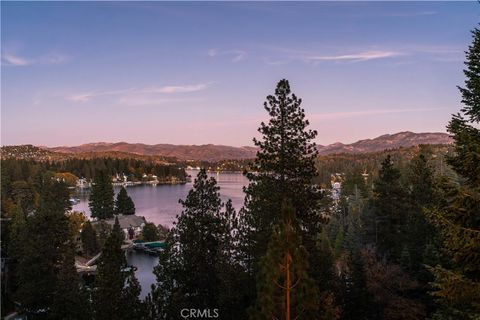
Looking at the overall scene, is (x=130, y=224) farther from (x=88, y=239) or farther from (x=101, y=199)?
(x=88, y=239)

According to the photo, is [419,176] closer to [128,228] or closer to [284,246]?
[284,246]

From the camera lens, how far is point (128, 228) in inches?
2229

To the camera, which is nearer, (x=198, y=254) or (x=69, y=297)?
(x=198, y=254)

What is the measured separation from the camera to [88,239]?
44625 millimetres

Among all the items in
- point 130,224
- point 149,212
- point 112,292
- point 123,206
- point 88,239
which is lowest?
point 149,212

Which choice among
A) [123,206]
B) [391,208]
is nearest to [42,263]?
[391,208]

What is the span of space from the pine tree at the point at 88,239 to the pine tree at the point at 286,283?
132ft

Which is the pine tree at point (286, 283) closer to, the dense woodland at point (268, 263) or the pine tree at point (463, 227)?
the dense woodland at point (268, 263)

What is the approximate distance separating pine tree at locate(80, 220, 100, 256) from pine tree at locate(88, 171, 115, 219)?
14.9m

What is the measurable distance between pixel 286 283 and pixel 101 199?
56079mm

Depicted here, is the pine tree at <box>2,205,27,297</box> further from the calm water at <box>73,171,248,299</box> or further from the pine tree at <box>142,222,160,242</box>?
the pine tree at <box>142,222,160,242</box>

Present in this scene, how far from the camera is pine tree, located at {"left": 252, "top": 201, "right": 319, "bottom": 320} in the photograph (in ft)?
24.8

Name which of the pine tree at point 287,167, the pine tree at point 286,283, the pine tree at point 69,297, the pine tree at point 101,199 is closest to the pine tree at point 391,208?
the pine tree at point 287,167

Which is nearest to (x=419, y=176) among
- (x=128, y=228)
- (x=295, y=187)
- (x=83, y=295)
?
(x=295, y=187)
